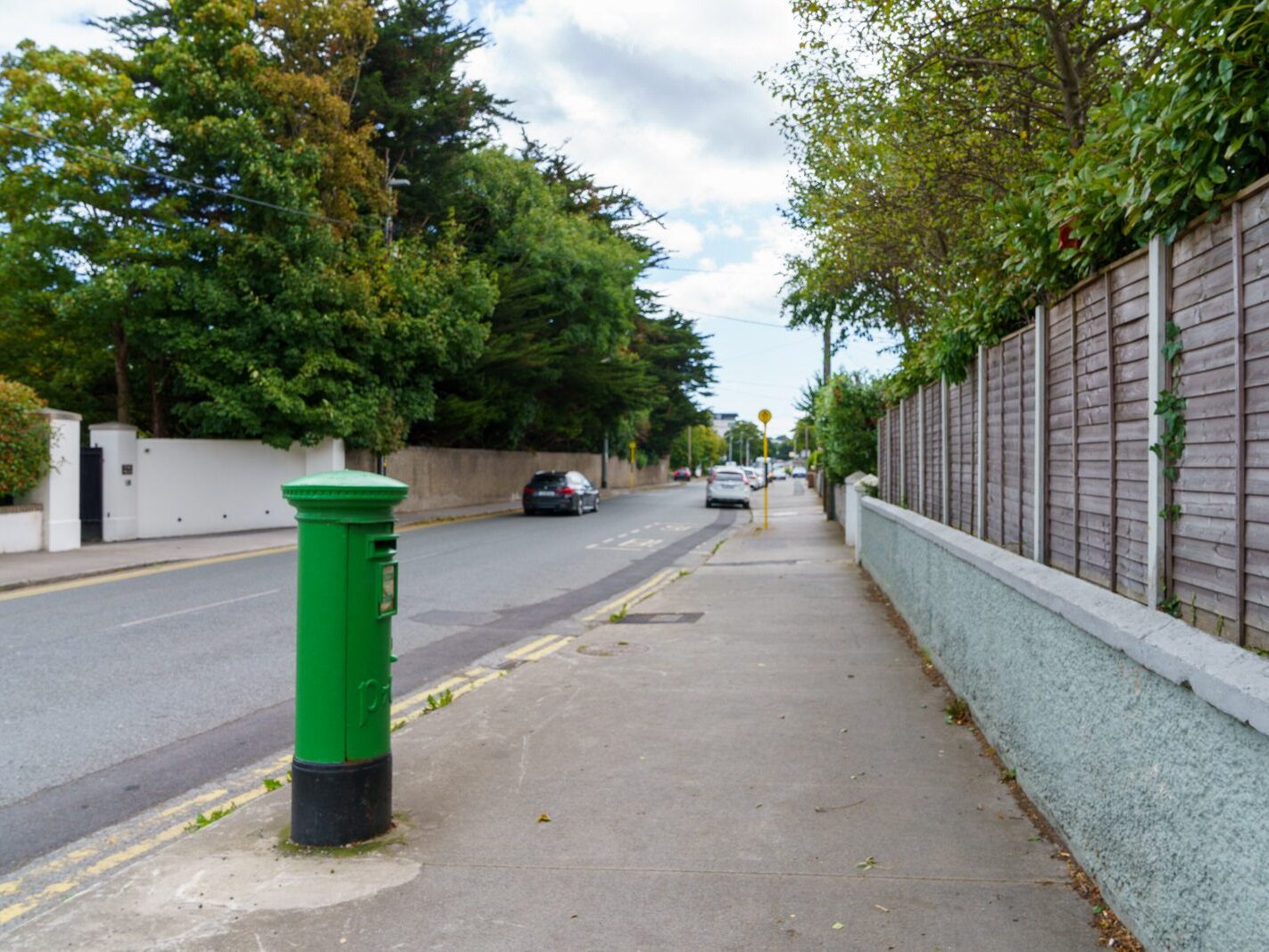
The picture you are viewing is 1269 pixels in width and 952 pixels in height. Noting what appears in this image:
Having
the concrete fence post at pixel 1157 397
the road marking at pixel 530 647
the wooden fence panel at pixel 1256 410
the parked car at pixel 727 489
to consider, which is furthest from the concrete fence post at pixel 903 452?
the parked car at pixel 727 489

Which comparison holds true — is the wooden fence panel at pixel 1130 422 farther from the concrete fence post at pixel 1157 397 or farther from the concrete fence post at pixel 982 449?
the concrete fence post at pixel 982 449

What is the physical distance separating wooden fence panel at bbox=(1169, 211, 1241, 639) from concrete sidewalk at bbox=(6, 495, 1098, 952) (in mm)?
1262

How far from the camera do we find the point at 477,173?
113 feet

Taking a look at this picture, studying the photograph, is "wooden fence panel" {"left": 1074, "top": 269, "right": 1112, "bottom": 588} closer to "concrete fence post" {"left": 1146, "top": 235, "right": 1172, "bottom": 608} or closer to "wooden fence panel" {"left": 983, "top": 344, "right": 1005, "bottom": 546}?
"concrete fence post" {"left": 1146, "top": 235, "right": 1172, "bottom": 608}

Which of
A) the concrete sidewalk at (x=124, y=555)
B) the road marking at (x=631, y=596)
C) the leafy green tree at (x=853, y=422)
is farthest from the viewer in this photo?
the leafy green tree at (x=853, y=422)

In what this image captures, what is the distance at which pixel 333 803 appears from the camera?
447 centimetres

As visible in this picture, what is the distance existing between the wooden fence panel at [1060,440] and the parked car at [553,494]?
1045 inches

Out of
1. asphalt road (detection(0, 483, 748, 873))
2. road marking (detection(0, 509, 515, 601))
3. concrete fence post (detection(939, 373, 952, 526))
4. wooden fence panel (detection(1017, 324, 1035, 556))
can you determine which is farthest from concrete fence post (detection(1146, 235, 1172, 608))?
road marking (detection(0, 509, 515, 601))

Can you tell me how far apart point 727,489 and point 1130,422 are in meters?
34.7

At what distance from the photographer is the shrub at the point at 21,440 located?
17.5m

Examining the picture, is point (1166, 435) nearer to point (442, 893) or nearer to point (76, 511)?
point (442, 893)

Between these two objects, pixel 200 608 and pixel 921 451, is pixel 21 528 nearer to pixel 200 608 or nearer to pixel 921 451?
pixel 200 608

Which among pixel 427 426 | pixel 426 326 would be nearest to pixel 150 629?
pixel 426 326

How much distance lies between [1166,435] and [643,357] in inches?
2076
